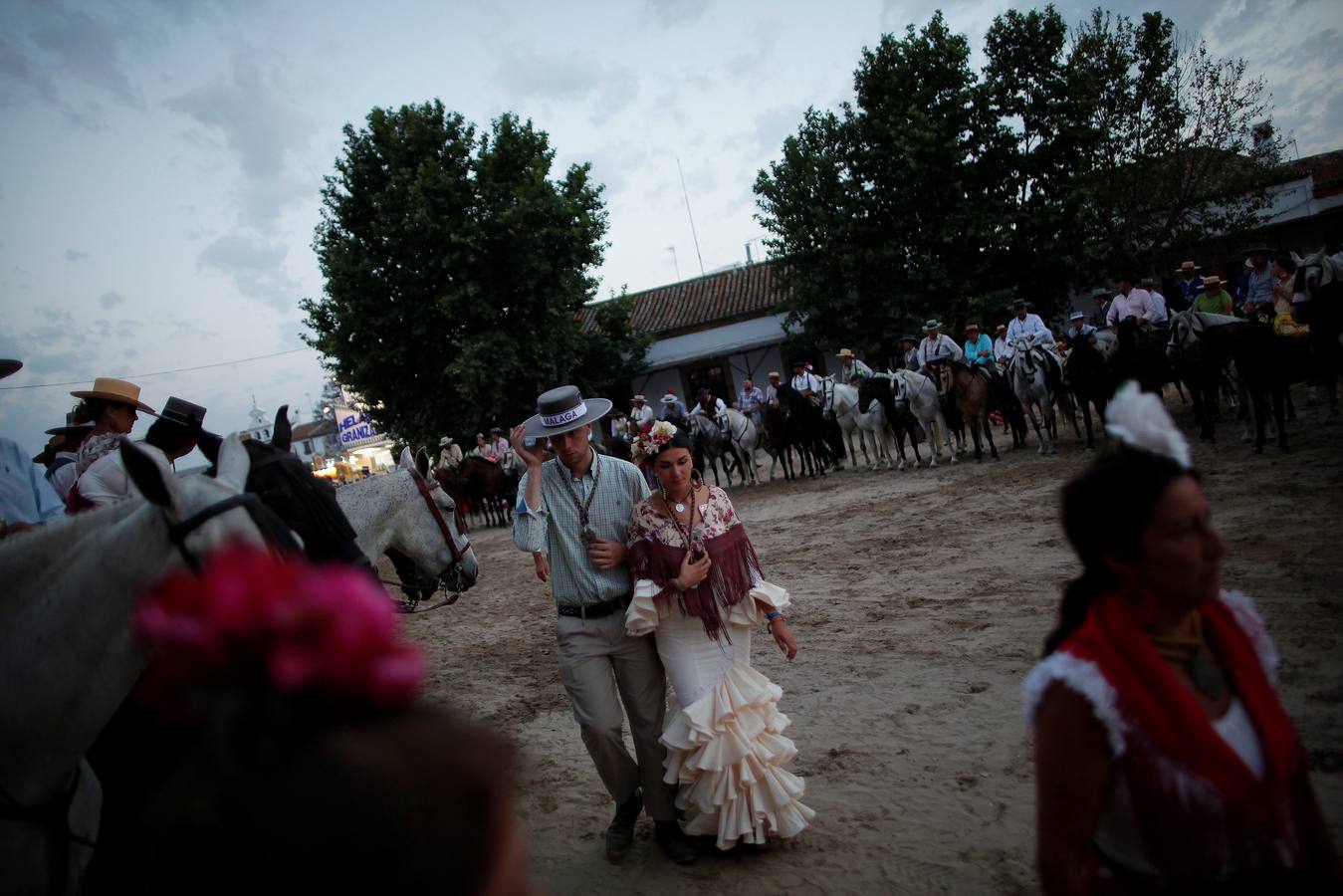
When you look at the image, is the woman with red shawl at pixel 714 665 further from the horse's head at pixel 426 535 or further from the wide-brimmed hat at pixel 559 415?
the horse's head at pixel 426 535

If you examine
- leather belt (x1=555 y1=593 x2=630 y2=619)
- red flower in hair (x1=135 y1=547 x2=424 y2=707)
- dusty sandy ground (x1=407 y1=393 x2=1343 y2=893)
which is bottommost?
dusty sandy ground (x1=407 y1=393 x2=1343 y2=893)

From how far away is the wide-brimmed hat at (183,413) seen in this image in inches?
136

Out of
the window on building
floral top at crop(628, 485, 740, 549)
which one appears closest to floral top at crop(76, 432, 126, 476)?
floral top at crop(628, 485, 740, 549)

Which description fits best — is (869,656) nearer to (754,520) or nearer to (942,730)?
(942,730)

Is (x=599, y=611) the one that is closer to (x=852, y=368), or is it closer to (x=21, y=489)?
(x=21, y=489)

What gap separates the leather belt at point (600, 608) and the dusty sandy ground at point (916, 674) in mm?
1185

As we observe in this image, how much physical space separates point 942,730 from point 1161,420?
120 inches

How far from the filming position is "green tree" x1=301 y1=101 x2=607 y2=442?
23.7m

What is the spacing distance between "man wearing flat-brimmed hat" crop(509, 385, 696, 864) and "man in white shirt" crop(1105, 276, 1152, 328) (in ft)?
35.3

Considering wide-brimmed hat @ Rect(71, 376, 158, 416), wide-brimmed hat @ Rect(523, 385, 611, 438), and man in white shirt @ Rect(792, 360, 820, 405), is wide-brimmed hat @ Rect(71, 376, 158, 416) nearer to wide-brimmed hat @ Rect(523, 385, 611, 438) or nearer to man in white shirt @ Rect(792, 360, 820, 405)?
wide-brimmed hat @ Rect(523, 385, 611, 438)

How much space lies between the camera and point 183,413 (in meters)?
3.48

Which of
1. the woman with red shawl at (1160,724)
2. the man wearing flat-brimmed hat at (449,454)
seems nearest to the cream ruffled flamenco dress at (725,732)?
the woman with red shawl at (1160,724)

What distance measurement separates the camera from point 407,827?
2.65 ft

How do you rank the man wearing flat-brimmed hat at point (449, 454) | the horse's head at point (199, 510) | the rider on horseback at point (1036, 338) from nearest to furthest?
the horse's head at point (199, 510), the rider on horseback at point (1036, 338), the man wearing flat-brimmed hat at point (449, 454)
